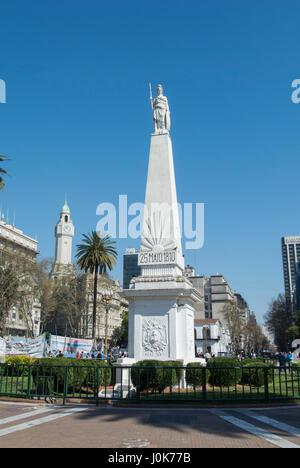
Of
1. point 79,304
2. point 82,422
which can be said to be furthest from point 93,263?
point 82,422

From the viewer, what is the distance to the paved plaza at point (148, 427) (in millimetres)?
7254

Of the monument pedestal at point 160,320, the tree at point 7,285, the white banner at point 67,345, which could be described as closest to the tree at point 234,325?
the white banner at point 67,345

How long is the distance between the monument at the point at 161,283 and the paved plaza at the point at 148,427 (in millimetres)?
5579

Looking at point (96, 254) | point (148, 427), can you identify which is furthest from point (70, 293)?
point (148, 427)

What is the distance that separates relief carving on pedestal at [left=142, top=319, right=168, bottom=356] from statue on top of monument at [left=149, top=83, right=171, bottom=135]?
9374mm

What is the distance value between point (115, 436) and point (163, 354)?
981 centimetres

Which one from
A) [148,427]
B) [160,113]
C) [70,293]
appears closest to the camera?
[148,427]

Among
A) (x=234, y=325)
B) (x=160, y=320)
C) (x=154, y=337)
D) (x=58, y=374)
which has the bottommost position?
(x=58, y=374)

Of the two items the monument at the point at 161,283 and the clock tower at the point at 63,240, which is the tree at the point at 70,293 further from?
the clock tower at the point at 63,240

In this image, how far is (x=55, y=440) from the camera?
7.54 meters

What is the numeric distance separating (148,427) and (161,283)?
31.2 ft

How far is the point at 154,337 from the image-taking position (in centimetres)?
1756

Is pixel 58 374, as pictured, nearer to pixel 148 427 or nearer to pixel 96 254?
pixel 148 427
